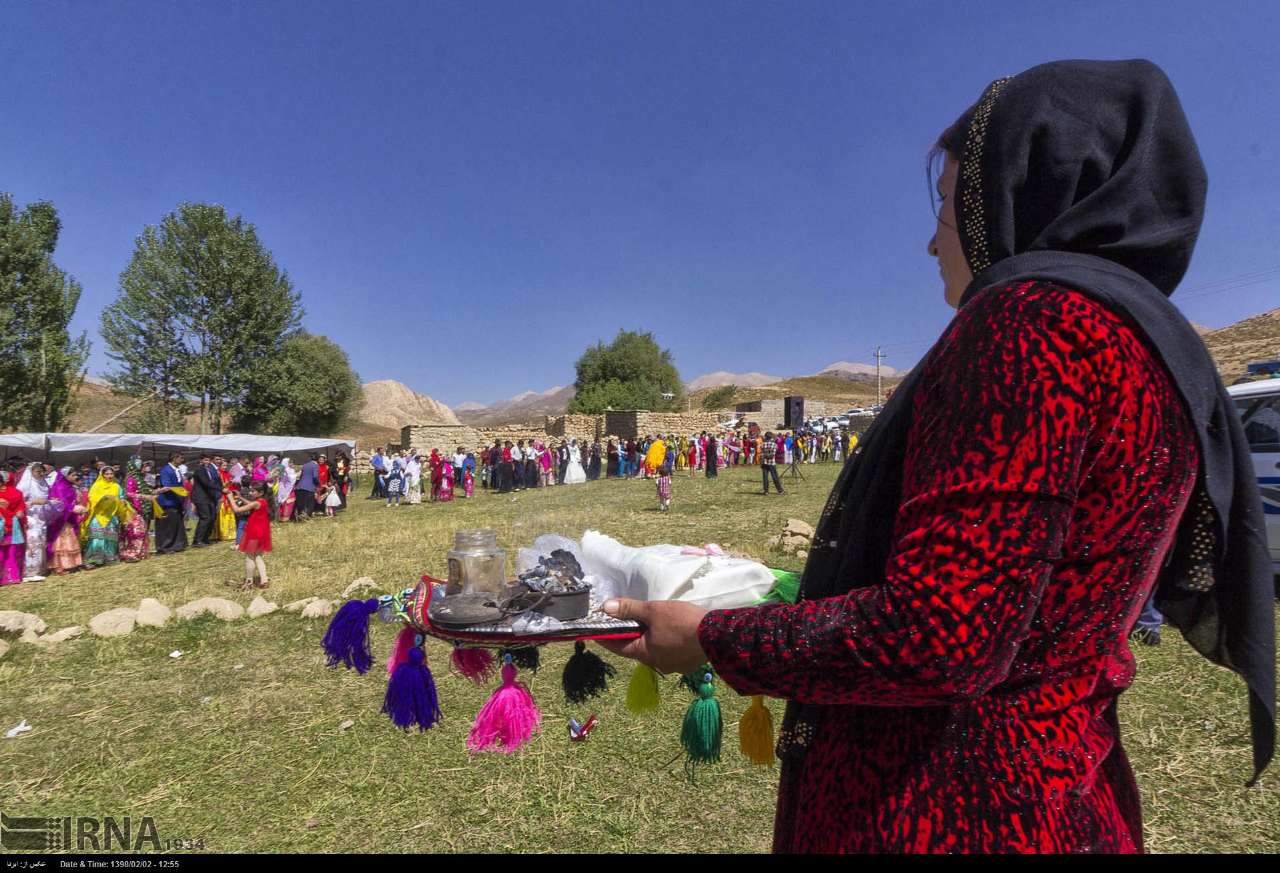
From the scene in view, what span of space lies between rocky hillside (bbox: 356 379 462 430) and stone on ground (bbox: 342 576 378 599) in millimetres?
84240

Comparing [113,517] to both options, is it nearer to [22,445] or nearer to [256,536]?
[256,536]

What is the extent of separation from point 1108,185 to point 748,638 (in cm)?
81

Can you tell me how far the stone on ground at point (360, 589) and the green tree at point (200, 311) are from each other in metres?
30.0

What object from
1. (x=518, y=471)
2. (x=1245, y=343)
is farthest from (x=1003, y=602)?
(x=1245, y=343)

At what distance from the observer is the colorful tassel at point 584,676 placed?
1.84 meters

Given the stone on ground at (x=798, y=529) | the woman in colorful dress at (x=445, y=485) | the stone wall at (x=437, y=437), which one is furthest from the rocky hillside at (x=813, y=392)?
the stone on ground at (x=798, y=529)

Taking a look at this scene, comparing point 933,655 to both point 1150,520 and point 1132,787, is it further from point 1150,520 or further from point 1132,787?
point 1132,787

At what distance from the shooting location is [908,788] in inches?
35.4

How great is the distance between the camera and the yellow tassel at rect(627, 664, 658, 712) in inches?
70.6

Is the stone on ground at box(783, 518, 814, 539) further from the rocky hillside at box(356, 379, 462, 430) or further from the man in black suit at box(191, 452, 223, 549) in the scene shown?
the rocky hillside at box(356, 379, 462, 430)

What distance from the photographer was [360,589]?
7.66m

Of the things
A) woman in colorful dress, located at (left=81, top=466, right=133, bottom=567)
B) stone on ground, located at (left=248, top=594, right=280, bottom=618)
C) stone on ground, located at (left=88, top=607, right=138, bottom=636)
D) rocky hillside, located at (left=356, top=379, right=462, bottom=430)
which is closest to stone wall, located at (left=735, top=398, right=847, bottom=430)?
woman in colorful dress, located at (left=81, top=466, right=133, bottom=567)

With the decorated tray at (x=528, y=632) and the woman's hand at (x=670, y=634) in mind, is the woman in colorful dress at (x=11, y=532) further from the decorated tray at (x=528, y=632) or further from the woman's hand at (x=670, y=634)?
the woman's hand at (x=670, y=634)
